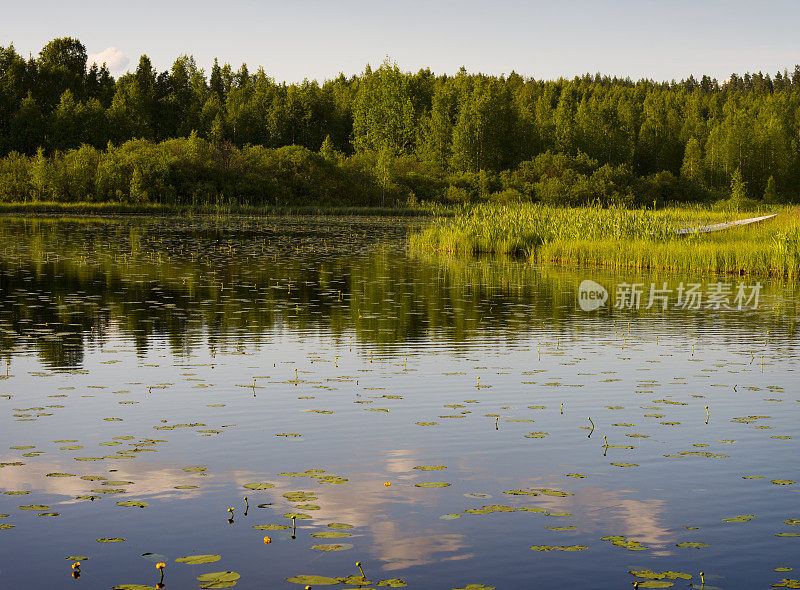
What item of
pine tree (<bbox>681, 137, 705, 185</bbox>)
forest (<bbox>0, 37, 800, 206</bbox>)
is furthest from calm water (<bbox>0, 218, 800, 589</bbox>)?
pine tree (<bbox>681, 137, 705, 185</bbox>)

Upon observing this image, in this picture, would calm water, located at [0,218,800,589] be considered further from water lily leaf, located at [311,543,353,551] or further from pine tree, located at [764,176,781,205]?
pine tree, located at [764,176,781,205]

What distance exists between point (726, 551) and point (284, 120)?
154 m

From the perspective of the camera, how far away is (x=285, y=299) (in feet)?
Answer: 94.0

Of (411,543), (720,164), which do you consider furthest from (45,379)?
(720,164)

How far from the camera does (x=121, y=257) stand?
4300 centimetres

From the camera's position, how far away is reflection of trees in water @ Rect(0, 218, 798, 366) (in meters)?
21.8

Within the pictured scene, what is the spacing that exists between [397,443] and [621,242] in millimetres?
32145

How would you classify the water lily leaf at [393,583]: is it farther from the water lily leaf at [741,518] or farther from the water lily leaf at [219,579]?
the water lily leaf at [741,518]

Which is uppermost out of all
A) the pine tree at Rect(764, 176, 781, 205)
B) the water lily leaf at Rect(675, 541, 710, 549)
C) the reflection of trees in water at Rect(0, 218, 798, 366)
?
the pine tree at Rect(764, 176, 781, 205)

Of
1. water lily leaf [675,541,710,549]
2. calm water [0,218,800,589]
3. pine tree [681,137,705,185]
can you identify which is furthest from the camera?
pine tree [681,137,705,185]

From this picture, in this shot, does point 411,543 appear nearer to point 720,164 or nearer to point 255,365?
point 255,365

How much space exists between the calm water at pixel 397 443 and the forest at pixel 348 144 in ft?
259

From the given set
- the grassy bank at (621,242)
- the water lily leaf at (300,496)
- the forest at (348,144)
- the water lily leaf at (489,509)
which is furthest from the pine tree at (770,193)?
the water lily leaf at (300,496)

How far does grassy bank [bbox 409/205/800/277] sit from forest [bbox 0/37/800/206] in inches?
2160
